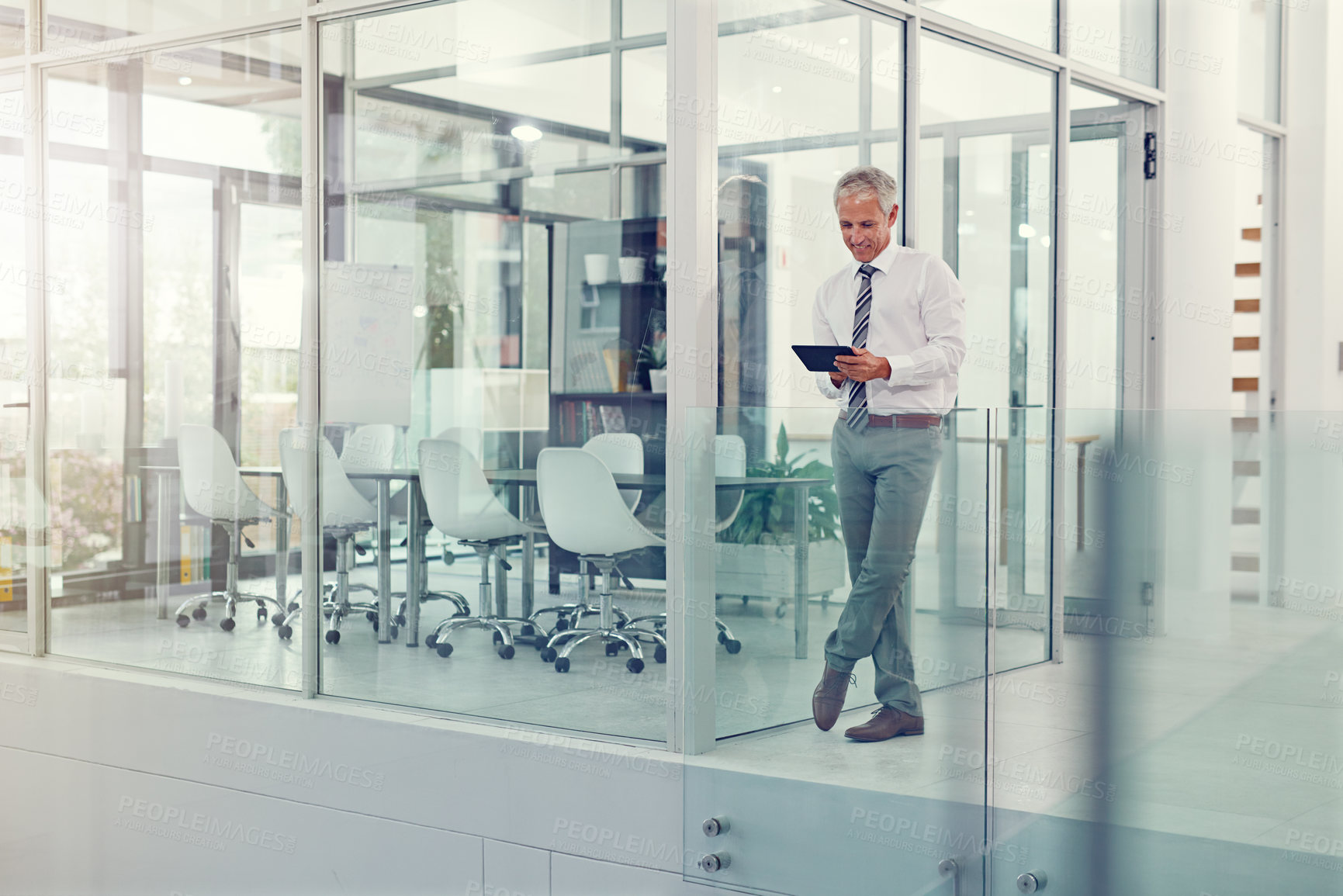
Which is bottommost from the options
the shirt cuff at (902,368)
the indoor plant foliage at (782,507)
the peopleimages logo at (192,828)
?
the peopleimages logo at (192,828)

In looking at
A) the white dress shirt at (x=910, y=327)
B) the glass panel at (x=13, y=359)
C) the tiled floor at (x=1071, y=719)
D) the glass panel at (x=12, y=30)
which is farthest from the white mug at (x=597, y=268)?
the glass panel at (x=12, y=30)

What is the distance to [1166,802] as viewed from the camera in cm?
321

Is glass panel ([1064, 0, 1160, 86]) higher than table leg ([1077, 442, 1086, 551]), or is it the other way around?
glass panel ([1064, 0, 1160, 86])

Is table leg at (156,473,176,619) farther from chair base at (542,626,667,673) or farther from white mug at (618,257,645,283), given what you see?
white mug at (618,257,645,283)

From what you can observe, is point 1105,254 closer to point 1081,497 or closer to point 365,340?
point 1081,497

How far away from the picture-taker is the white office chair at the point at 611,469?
422 centimetres

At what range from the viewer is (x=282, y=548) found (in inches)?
195

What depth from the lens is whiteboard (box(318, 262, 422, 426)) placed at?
479 centimetres

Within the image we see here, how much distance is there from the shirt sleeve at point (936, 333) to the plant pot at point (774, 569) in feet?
1.73

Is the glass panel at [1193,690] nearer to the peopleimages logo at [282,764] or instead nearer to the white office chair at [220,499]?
the peopleimages logo at [282,764]

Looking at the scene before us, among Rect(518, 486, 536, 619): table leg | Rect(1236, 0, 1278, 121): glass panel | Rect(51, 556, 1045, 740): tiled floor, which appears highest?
Rect(1236, 0, 1278, 121): glass panel

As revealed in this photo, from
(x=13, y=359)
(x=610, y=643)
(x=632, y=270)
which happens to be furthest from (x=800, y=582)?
(x=13, y=359)

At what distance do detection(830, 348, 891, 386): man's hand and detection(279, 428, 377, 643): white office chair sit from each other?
1.90m

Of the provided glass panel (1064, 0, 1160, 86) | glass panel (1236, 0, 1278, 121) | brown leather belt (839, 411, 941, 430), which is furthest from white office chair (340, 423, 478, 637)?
glass panel (1236, 0, 1278, 121)
